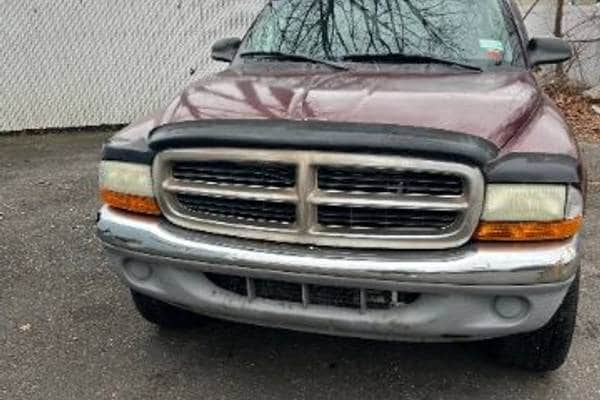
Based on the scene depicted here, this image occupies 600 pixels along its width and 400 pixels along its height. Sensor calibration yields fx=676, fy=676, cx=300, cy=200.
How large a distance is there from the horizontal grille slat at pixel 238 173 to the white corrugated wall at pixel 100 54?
601 centimetres

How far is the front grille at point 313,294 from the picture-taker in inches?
102

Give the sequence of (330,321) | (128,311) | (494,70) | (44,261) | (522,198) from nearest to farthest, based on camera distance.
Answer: (522,198)
(330,321)
(494,70)
(128,311)
(44,261)

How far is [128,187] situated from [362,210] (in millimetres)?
994

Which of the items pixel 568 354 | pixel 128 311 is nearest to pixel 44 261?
pixel 128 311

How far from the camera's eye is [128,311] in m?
3.73

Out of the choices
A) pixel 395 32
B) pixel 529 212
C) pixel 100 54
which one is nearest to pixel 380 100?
pixel 529 212

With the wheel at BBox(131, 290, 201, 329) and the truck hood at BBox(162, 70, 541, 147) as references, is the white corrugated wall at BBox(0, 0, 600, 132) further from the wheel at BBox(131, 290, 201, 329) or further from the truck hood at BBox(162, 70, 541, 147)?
the wheel at BBox(131, 290, 201, 329)

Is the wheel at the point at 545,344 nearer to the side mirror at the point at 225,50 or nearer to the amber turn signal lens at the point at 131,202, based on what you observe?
the amber turn signal lens at the point at 131,202

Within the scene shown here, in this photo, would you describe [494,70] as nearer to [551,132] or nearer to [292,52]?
[551,132]

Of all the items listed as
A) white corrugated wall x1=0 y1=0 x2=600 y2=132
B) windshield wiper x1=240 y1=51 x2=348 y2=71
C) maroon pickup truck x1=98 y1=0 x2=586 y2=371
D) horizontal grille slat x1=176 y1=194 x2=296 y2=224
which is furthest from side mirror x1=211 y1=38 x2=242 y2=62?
white corrugated wall x1=0 y1=0 x2=600 y2=132

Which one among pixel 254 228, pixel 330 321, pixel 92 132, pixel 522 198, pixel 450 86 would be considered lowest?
pixel 92 132

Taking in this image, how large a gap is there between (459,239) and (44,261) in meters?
3.00

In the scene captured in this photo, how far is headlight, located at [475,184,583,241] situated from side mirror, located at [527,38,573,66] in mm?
1613

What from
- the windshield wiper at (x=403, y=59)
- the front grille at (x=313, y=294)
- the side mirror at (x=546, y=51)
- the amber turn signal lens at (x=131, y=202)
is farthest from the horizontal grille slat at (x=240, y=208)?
the side mirror at (x=546, y=51)
